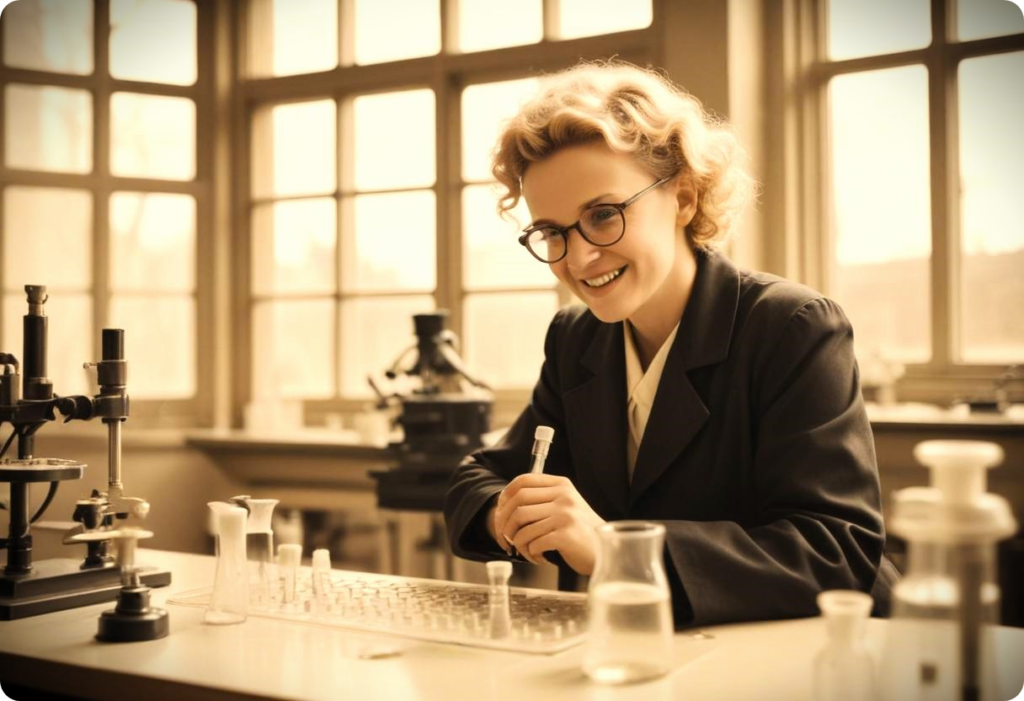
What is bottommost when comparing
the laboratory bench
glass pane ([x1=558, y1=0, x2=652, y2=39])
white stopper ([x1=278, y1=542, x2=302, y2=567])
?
the laboratory bench

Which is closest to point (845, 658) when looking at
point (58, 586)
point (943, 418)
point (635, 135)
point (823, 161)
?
point (635, 135)

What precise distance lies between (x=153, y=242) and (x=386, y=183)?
99 cm

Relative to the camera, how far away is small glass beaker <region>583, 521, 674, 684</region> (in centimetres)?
109

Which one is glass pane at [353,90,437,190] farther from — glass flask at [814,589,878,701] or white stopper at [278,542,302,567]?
glass flask at [814,589,878,701]

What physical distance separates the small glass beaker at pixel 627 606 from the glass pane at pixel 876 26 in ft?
9.54

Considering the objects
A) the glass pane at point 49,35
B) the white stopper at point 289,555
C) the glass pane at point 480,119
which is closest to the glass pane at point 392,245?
the glass pane at point 480,119

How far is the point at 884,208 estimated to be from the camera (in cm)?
359

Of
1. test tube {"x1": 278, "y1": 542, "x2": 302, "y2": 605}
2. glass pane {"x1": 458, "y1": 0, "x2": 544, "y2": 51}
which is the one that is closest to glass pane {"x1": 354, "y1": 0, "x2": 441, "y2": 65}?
→ glass pane {"x1": 458, "y1": 0, "x2": 544, "y2": 51}

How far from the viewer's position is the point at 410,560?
161 inches

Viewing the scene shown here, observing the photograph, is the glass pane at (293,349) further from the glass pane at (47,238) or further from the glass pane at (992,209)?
the glass pane at (992,209)

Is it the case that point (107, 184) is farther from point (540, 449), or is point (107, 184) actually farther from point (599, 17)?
point (540, 449)

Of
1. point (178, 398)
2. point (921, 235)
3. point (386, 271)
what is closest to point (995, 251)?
point (921, 235)

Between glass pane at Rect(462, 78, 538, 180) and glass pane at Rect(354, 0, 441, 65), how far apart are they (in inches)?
9.7

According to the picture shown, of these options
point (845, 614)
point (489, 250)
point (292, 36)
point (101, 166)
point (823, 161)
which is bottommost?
point (845, 614)
